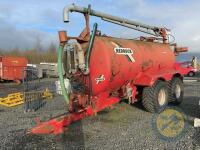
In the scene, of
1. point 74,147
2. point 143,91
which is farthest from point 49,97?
point 74,147

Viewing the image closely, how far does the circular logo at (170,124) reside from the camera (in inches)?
312

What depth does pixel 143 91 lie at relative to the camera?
1048 centimetres

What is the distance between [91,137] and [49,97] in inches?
270

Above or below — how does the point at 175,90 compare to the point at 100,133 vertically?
above

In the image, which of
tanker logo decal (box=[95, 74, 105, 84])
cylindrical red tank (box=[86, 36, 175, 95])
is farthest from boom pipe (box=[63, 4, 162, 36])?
tanker logo decal (box=[95, 74, 105, 84])

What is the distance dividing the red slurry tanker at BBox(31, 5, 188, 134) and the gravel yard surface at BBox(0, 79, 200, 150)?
0.38 metres

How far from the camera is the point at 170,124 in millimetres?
8961

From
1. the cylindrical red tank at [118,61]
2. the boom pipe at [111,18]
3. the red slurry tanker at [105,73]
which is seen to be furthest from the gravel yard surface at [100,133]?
the boom pipe at [111,18]

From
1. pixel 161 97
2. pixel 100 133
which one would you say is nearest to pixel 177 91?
pixel 161 97

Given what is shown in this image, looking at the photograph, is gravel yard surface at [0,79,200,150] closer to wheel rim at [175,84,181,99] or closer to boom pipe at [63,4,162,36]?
wheel rim at [175,84,181,99]

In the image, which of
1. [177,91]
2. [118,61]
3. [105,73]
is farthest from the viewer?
[177,91]

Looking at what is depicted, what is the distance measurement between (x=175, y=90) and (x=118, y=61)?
3.94 m

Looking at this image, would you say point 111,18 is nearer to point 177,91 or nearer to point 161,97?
point 161,97

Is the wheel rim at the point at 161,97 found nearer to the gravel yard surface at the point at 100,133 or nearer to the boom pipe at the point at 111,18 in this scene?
the gravel yard surface at the point at 100,133
